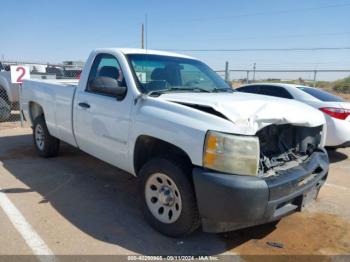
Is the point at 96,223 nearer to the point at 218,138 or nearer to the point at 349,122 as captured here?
the point at 218,138

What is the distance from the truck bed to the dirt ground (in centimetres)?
70

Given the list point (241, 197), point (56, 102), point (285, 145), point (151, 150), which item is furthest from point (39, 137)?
point (241, 197)

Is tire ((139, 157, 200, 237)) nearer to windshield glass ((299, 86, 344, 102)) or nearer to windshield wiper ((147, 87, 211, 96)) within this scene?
windshield wiper ((147, 87, 211, 96))

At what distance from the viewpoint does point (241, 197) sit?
3010 millimetres

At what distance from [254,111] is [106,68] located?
2286mm

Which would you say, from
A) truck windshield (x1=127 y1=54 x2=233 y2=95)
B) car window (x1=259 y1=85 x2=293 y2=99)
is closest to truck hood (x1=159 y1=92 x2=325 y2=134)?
truck windshield (x1=127 y1=54 x2=233 y2=95)

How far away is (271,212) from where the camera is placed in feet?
10.5

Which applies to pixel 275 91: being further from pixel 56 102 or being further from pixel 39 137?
pixel 39 137

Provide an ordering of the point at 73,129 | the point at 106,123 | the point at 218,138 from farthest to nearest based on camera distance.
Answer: the point at 73,129
the point at 106,123
the point at 218,138

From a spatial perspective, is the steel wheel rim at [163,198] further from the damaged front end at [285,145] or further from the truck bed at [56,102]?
the truck bed at [56,102]

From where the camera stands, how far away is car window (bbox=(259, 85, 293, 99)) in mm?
7613

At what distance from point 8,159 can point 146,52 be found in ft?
12.0

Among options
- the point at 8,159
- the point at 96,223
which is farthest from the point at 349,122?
the point at 8,159

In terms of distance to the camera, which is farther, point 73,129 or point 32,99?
point 32,99
